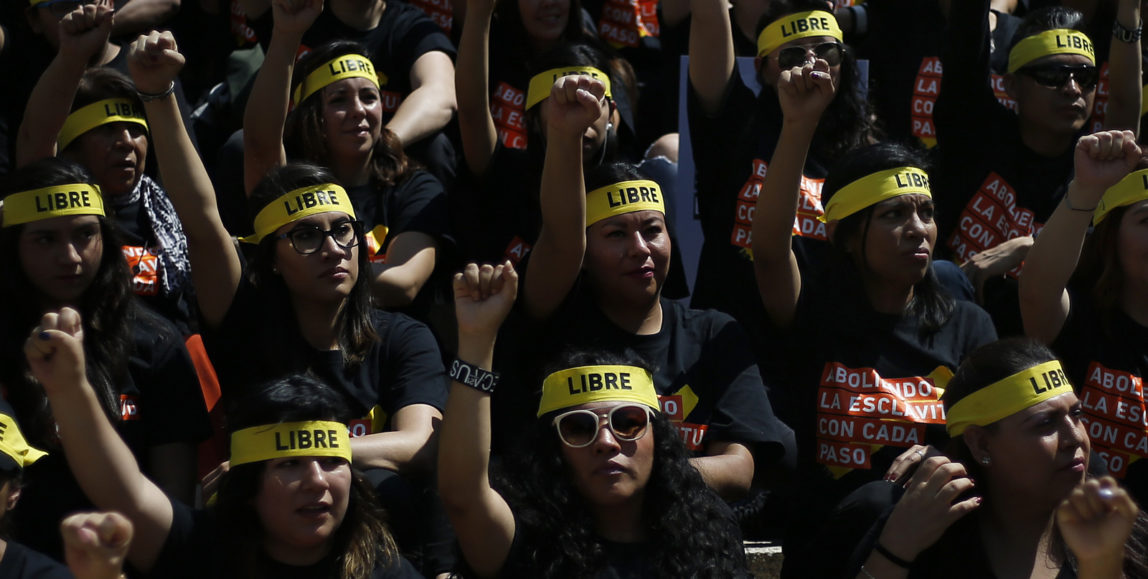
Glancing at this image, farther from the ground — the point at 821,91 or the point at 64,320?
the point at 821,91

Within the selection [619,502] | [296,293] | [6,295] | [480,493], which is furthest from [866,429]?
[6,295]

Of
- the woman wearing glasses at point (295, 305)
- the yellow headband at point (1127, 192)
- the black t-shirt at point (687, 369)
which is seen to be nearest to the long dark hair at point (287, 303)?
the woman wearing glasses at point (295, 305)

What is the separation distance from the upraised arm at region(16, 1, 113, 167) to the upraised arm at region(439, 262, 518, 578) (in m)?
1.85

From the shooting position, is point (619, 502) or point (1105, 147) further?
point (1105, 147)

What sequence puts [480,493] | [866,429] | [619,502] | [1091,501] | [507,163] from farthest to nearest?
Answer: 1. [507,163]
2. [866,429]
3. [619,502]
4. [480,493]
5. [1091,501]

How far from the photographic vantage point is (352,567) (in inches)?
149

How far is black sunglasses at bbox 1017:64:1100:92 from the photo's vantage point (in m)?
5.88

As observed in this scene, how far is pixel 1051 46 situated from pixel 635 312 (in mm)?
2382

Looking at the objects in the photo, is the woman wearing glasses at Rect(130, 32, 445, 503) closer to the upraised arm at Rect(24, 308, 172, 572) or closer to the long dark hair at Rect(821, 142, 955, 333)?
the upraised arm at Rect(24, 308, 172, 572)

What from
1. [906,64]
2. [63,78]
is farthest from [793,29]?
[63,78]

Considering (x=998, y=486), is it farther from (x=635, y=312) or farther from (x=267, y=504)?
(x=267, y=504)

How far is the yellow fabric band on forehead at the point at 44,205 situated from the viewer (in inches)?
173

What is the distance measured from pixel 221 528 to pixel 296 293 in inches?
36.3

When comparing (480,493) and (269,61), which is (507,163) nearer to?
(269,61)
